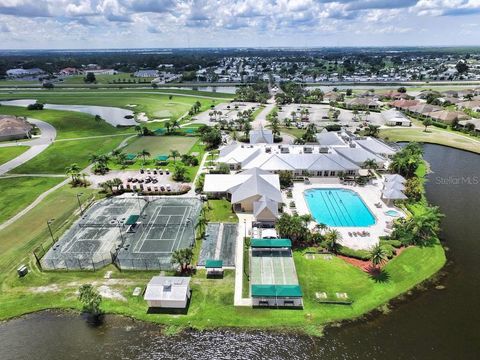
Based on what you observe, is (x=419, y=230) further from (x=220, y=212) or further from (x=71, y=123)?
(x=71, y=123)

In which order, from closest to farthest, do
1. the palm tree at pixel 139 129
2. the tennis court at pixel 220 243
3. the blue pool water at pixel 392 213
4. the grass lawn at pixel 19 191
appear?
the tennis court at pixel 220 243
the blue pool water at pixel 392 213
the grass lawn at pixel 19 191
the palm tree at pixel 139 129

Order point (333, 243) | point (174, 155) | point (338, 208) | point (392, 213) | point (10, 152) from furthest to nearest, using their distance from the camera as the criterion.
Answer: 1. point (10, 152)
2. point (174, 155)
3. point (338, 208)
4. point (392, 213)
5. point (333, 243)

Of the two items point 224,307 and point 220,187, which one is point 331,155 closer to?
point 220,187

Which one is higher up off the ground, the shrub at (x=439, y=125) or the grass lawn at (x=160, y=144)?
the shrub at (x=439, y=125)

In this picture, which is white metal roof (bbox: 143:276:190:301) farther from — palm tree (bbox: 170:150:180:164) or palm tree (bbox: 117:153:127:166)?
palm tree (bbox: 117:153:127:166)

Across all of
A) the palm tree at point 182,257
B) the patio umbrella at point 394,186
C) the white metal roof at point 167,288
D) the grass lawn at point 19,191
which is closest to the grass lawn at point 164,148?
the grass lawn at point 19,191

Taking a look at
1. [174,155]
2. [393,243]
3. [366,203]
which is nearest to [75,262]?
[174,155]

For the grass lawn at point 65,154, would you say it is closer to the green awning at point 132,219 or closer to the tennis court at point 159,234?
the green awning at point 132,219
